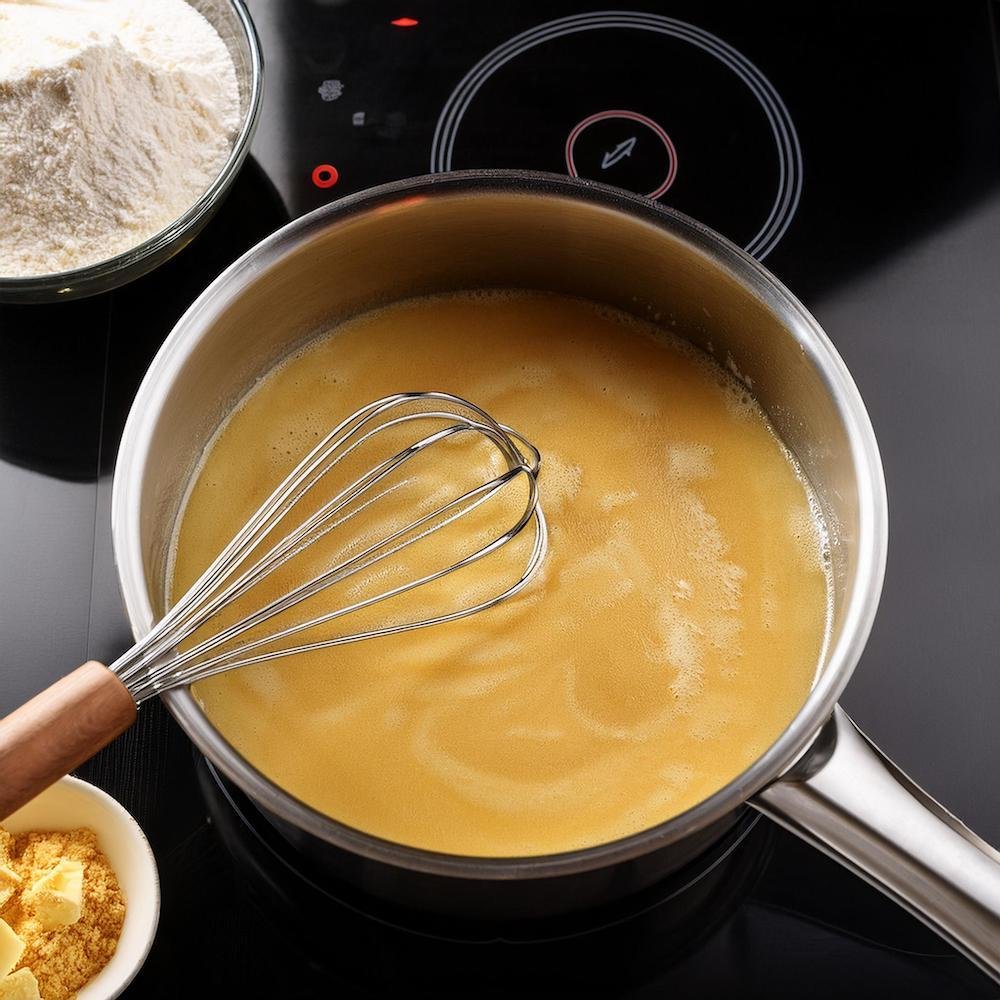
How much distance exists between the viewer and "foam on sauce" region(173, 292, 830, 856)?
0.88 meters

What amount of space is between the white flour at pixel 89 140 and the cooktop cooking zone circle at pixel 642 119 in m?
0.24

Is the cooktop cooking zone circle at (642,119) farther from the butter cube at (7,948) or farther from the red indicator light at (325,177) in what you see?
the butter cube at (7,948)

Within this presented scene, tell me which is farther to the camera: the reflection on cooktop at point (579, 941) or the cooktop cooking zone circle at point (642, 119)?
the cooktop cooking zone circle at point (642, 119)

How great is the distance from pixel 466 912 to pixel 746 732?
0.26m

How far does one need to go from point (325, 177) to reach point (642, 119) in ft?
1.05

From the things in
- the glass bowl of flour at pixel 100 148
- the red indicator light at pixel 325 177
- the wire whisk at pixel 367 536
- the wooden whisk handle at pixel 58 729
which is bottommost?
the wire whisk at pixel 367 536

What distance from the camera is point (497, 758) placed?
886 millimetres

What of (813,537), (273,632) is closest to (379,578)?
(273,632)

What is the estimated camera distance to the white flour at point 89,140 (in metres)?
A: 1.00

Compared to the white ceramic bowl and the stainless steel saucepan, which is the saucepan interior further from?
the white ceramic bowl

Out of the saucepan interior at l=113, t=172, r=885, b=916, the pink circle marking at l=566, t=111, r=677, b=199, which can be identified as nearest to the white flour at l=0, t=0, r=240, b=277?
the saucepan interior at l=113, t=172, r=885, b=916

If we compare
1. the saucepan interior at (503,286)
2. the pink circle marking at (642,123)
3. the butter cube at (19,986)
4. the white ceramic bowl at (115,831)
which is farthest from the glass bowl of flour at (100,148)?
the butter cube at (19,986)

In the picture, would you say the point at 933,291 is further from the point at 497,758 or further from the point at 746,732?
the point at 497,758

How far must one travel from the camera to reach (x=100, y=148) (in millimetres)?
1014
